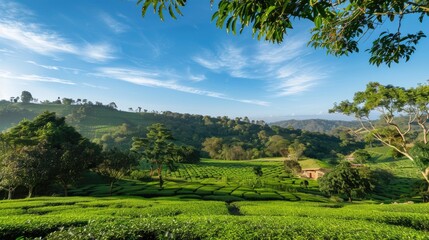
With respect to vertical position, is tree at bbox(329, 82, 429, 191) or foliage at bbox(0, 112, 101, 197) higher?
tree at bbox(329, 82, 429, 191)

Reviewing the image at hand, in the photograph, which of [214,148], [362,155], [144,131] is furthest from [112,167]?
[144,131]

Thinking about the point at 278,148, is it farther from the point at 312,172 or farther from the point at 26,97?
the point at 26,97

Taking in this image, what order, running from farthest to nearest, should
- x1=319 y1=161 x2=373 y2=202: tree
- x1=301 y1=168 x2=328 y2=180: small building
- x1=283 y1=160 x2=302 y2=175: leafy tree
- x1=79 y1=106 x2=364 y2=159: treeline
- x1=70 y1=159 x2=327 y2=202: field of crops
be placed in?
x1=79 y1=106 x2=364 y2=159: treeline, x1=283 y1=160 x2=302 y2=175: leafy tree, x1=301 y1=168 x2=328 y2=180: small building, x1=319 y1=161 x2=373 y2=202: tree, x1=70 y1=159 x2=327 y2=202: field of crops

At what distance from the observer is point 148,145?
1890 inches

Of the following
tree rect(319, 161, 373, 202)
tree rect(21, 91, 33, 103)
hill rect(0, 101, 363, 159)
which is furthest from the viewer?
tree rect(21, 91, 33, 103)

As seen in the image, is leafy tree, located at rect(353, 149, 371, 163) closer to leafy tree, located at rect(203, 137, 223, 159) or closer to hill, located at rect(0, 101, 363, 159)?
hill, located at rect(0, 101, 363, 159)

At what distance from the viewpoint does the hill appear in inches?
5359

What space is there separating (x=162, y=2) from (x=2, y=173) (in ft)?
116

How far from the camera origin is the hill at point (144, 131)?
13612cm

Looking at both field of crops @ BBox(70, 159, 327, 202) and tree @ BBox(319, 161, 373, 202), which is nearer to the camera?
field of crops @ BBox(70, 159, 327, 202)

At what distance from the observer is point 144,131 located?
493 feet

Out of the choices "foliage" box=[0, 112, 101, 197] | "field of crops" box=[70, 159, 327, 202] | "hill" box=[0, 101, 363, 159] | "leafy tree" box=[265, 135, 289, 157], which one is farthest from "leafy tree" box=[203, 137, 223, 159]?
"foliage" box=[0, 112, 101, 197]

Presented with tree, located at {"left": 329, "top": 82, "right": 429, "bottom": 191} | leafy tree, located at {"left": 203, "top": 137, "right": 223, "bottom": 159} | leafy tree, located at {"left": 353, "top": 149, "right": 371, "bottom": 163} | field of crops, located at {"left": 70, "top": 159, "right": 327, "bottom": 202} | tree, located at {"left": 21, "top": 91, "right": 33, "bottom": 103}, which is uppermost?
tree, located at {"left": 21, "top": 91, "right": 33, "bottom": 103}

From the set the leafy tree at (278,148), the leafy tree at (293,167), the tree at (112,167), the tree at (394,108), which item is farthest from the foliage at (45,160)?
the leafy tree at (278,148)
